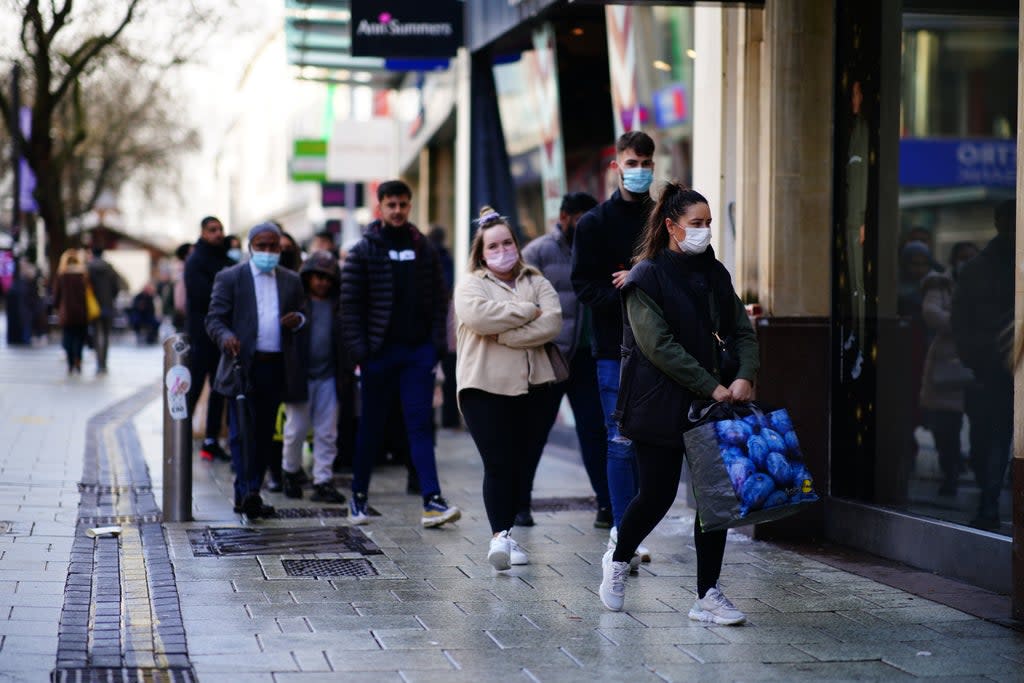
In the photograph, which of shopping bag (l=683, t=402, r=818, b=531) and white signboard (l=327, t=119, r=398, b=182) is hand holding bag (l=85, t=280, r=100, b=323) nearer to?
white signboard (l=327, t=119, r=398, b=182)

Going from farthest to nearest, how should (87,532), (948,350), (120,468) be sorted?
(120,468) < (948,350) < (87,532)

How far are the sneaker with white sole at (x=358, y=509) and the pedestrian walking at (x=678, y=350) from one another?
2931mm

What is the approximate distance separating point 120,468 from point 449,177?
40.4 ft

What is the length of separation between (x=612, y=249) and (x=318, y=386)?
3.20 metres

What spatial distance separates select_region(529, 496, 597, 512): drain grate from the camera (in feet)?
32.4

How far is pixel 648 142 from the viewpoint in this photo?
303 inches

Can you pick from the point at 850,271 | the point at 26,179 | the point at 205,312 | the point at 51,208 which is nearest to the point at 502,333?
the point at 850,271

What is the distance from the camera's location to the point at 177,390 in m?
8.99

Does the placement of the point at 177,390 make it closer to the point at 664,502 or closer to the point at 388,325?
the point at 388,325

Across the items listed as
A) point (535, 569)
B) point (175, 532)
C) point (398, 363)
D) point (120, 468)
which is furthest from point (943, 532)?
point (120, 468)

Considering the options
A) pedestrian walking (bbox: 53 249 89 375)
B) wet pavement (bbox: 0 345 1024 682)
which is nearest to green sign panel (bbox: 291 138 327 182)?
pedestrian walking (bbox: 53 249 89 375)

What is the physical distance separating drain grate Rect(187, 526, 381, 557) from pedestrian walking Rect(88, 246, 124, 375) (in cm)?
1616

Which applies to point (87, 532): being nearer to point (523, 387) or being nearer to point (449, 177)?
point (523, 387)

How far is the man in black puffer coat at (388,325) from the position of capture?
8984mm
